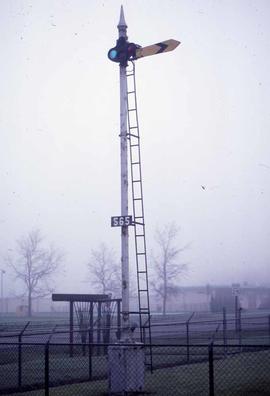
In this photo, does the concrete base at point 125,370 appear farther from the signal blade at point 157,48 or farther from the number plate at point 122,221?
the signal blade at point 157,48

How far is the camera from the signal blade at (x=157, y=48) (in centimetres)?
1209

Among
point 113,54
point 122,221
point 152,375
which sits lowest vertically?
point 152,375

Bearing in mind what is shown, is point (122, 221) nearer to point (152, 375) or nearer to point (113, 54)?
point (113, 54)

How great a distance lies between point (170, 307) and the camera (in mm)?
99250

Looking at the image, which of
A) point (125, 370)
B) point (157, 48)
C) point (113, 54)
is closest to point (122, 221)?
point (125, 370)

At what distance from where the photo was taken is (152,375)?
1338cm

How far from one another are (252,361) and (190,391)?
5467mm

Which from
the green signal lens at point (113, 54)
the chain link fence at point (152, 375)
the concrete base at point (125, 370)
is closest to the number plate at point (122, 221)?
the concrete base at point (125, 370)

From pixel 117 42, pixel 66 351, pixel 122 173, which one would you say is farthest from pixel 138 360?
pixel 66 351

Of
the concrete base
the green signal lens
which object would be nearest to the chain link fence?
the concrete base

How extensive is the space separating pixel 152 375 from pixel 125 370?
292 centimetres

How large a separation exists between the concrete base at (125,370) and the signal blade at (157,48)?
22.4 ft

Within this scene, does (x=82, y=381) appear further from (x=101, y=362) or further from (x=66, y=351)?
(x=66, y=351)

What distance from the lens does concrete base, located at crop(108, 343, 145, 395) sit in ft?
35.1
